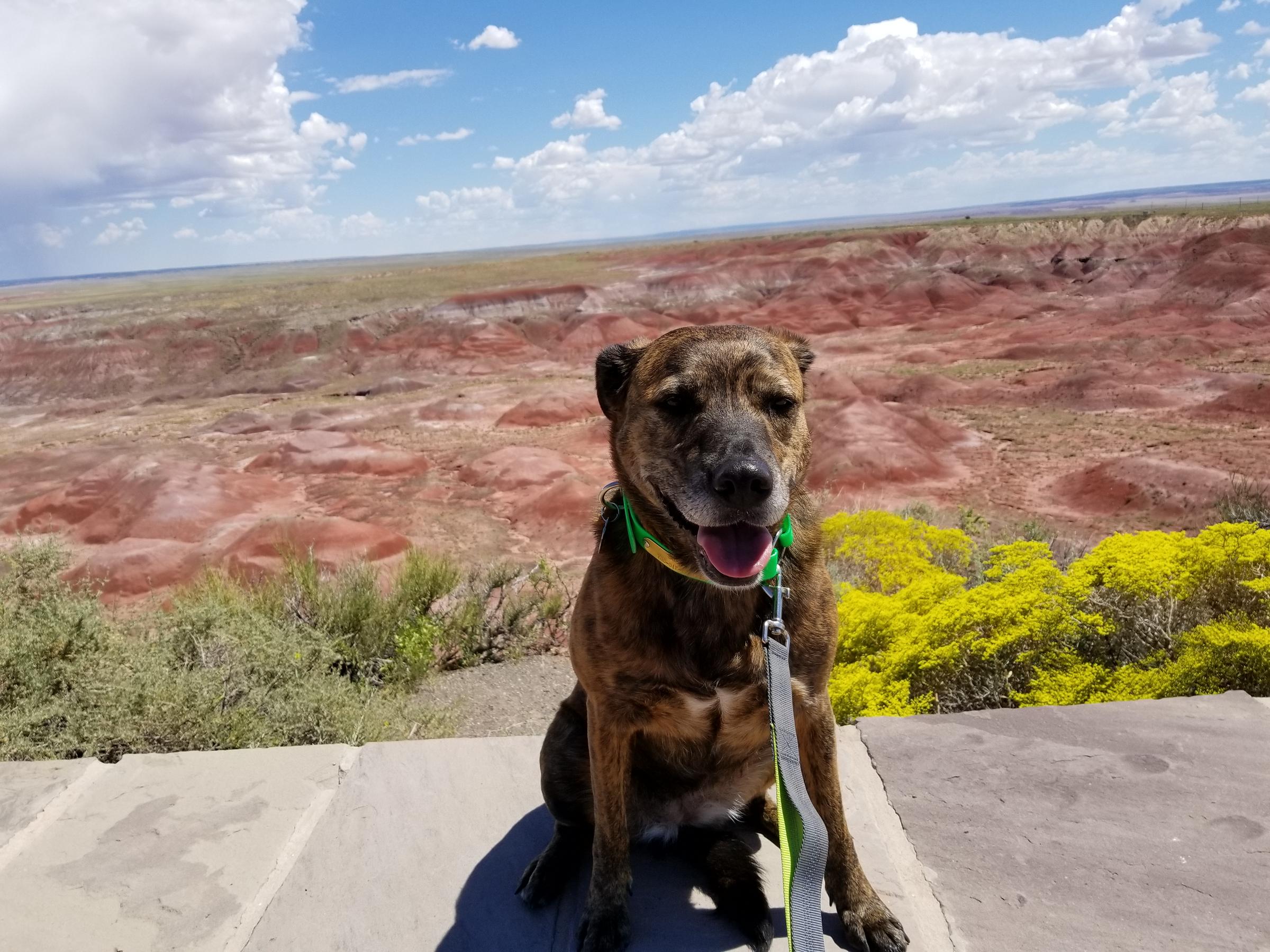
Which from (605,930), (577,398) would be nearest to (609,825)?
(605,930)

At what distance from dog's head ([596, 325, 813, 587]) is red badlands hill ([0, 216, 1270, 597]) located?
756 centimetres

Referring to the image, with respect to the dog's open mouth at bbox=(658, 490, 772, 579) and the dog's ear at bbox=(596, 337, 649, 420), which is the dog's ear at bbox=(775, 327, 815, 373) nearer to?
the dog's ear at bbox=(596, 337, 649, 420)

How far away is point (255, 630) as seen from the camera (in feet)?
18.1

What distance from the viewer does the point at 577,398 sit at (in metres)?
29.4

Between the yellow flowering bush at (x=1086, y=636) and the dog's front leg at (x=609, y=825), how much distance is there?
6.64 feet

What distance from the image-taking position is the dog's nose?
7.37 feet

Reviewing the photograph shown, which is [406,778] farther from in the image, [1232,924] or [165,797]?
[1232,924]

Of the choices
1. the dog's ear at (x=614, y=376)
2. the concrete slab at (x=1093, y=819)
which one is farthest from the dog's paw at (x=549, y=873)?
the dog's ear at (x=614, y=376)

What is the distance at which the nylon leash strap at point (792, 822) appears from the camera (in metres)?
1.92

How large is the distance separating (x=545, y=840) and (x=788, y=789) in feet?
3.86

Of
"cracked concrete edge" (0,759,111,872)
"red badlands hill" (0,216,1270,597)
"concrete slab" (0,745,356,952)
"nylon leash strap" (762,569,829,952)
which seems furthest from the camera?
"red badlands hill" (0,216,1270,597)

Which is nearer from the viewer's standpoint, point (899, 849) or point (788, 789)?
point (788, 789)

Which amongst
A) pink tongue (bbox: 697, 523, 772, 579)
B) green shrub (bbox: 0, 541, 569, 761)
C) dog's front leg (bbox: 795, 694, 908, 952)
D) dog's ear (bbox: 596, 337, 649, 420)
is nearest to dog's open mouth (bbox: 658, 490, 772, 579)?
pink tongue (bbox: 697, 523, 772, 579)

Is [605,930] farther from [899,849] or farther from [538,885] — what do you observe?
[899,849]
